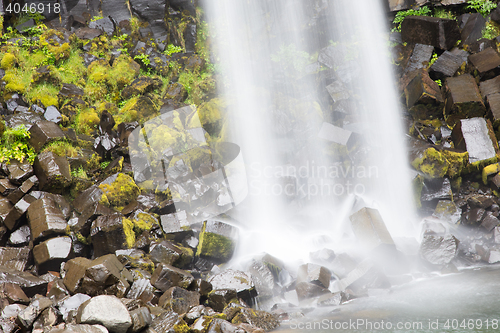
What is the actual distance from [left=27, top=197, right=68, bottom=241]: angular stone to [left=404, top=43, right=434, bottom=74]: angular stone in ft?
36.6

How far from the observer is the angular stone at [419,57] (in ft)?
36.4

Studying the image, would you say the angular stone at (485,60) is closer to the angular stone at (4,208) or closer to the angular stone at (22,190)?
the angular stone at (22,190)

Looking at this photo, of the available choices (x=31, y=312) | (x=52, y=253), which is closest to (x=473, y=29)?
(x=52, y=253)

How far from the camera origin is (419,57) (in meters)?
11.2

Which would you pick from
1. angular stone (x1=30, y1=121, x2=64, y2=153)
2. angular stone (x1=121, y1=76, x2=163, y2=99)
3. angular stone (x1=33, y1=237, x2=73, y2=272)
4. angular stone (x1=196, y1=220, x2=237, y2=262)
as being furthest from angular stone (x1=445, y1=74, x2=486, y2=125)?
angular stone (x1=30, y1=121, x2=64, y2=153)

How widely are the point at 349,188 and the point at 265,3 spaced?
8519mm

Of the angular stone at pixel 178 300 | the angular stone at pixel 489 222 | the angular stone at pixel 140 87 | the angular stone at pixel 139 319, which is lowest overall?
the angular stone at pixel 489 222

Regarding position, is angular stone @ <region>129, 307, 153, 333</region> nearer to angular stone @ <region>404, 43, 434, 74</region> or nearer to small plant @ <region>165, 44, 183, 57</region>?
small plant @ <region>165, 44, 183, 57</region>

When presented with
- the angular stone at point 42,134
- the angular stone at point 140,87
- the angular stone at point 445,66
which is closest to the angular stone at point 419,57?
the angular stone at point 445,66

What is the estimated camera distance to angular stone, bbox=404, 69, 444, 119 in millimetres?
9906

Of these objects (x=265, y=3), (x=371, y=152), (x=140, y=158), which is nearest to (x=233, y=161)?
(x=140, y=158)

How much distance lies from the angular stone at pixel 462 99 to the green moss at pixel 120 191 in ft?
30.5

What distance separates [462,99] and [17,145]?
12.2 meters

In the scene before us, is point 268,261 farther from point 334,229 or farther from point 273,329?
point 334,229
